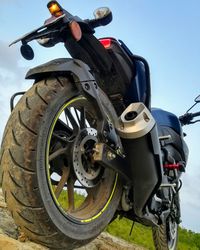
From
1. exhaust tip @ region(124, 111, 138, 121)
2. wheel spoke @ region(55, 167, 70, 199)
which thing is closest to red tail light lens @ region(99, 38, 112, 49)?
exhaust tip @ region(124, 111, 138, 121)

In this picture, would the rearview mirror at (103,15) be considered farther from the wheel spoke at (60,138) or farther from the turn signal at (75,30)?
the wheel spoke at (60,138)

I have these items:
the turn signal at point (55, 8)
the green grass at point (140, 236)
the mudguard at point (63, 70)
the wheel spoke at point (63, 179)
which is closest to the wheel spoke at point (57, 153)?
the wheel spoke at point (63, 179)

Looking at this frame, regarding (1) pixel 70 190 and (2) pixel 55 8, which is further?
(1) pixel 70 190

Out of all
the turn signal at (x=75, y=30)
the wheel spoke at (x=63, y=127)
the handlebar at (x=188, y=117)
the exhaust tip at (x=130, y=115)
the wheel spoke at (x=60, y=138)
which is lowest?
the wheel spoke at (x=60, y=138)

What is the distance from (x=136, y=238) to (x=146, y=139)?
4.05 m

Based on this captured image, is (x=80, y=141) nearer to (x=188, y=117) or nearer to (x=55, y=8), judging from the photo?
(x=55, y=8)

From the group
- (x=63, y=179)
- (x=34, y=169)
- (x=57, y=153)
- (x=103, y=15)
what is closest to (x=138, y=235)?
(x=63, y=179)

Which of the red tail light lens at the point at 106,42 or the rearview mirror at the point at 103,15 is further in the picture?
the red tail light lens at the point at 106,42

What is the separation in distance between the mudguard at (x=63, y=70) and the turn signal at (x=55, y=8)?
12.1 inches

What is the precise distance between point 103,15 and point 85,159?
1031 millimetres

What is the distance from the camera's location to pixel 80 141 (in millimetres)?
2801

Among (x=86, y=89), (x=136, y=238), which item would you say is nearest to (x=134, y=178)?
(x=86, y=89)

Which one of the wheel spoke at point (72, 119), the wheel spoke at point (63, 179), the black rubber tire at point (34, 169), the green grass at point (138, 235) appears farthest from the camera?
the green grass at point (138, 235)

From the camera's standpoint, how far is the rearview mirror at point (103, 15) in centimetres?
296
